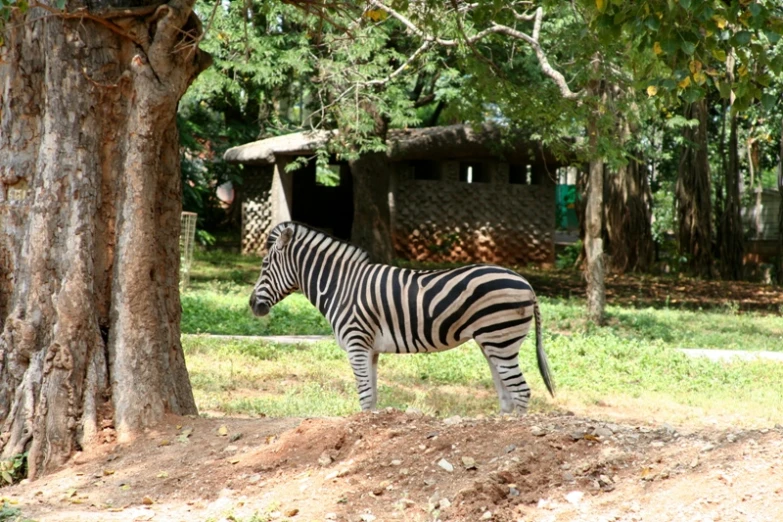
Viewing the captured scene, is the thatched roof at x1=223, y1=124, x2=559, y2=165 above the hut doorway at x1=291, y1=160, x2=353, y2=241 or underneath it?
above

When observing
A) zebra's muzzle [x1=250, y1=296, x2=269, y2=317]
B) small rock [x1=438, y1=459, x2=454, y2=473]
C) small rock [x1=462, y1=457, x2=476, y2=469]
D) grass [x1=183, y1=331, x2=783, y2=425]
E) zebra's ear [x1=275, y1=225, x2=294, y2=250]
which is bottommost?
grass [x1=183, y1=331, x2=783, y2=425]

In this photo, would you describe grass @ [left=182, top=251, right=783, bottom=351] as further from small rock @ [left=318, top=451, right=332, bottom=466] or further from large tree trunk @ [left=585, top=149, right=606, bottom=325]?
small rock @ [left=318, top=451, right=332, bottom=466]

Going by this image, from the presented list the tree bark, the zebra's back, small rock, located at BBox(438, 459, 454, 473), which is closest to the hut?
the tree bark

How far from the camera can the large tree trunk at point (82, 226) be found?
6488 mm

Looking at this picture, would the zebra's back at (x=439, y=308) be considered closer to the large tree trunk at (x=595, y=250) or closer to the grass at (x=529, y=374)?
the grass at (x=529, y=374)

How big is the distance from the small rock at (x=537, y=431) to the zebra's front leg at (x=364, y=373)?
229cm

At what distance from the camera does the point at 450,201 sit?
2386 centimetres

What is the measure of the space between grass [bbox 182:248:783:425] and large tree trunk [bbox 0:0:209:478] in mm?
2031

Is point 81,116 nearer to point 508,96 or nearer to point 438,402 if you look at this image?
point 438,402

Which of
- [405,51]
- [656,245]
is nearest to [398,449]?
[405,51]

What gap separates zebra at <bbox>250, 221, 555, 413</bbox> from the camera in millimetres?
7543

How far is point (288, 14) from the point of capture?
15.7 m

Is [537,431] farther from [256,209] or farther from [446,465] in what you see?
[256,209]

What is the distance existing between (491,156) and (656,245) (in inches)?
270
